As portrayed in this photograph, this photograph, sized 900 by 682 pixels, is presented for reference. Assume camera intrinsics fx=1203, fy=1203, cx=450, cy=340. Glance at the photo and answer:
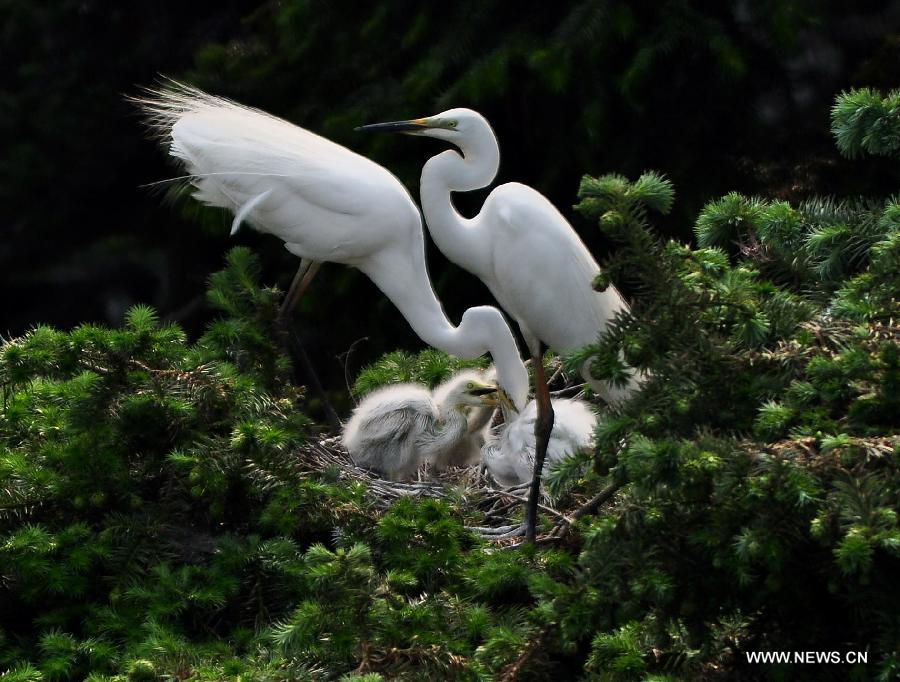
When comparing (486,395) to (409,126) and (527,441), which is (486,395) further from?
(409,126)

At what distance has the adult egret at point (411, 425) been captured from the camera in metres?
3.39

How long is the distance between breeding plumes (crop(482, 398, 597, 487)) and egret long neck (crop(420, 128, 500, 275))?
17.7 inches

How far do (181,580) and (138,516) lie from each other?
23 centimetres

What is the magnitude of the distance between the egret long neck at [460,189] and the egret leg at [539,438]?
1.10 ft

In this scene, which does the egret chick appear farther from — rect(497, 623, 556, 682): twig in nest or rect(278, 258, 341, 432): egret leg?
rect(497, 623, 556, 682): twig in nest

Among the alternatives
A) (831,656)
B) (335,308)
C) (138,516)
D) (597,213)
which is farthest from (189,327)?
(831,656)

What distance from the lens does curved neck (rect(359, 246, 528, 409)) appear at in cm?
336

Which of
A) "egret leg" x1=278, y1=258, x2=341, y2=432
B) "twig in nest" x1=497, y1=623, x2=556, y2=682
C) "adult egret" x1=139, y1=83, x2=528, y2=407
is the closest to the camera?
"twig in nest" x1=497, y1=623, x2=556, y2=682

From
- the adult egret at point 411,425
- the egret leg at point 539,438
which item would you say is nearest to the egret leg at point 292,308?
the adult egret at point 411,425

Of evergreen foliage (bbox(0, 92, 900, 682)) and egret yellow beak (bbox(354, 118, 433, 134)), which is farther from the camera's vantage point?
egret yellow beak (bbox(354, 118, 433, 134))

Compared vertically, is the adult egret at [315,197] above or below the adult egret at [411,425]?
above

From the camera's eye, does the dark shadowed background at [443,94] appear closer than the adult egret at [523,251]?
No

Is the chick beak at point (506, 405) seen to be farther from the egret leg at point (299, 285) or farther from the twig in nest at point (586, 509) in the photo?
the egret leg at point (299, 285)

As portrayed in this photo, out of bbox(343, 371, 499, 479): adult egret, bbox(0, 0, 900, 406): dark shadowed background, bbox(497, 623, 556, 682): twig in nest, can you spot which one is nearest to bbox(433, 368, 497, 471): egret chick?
bbox(343, 371, 499, 479): adult egret
